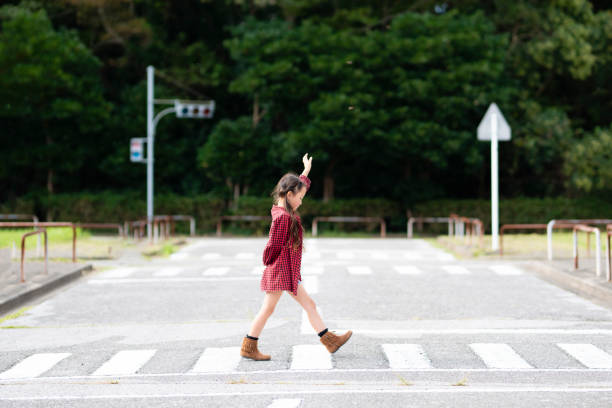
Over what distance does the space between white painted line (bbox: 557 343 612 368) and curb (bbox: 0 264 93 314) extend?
7635 mm

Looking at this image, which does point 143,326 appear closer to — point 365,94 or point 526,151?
point 365,94

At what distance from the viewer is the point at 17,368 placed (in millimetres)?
8594

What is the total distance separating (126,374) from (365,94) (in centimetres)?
3348

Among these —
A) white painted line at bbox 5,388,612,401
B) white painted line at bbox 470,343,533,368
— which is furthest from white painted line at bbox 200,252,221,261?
white painted line at bbox 5,388,612,401

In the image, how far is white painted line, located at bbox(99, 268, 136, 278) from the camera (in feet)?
59.9

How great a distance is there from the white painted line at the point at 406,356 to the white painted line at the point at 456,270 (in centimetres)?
895

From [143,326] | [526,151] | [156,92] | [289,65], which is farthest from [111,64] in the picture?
[143,326]

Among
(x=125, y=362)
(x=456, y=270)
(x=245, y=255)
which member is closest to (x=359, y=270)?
(x=456, y=270)

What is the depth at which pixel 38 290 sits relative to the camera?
1485 cm

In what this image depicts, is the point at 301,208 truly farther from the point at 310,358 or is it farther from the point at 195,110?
the point at 310,358

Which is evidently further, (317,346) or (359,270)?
(359,270)

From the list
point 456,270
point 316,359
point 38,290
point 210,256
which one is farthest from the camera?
point 210,256

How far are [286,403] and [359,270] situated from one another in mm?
12517

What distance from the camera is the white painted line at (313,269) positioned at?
1852 centimetres
